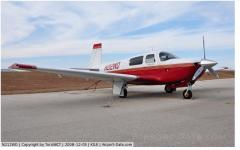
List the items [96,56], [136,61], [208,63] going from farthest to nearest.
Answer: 1. [96,56]
2. [136,61]
3. [208,63]

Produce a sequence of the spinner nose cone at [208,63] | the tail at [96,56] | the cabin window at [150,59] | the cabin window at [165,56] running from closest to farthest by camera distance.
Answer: the spinner nose cone at [208,63] < the cabin window at [165,56] < the cabin window at [150,59] < the tail at [96,56]

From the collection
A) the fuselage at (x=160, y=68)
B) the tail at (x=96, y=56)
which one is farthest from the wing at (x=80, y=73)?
the tail at (x=96, y=56)

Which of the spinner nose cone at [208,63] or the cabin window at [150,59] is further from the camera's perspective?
the cabin window at [150,59]

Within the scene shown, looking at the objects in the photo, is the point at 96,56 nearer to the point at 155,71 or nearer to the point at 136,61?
the point at 136,61

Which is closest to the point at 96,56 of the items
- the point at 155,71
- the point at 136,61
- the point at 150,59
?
the point at 136,61

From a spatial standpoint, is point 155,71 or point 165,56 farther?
point 155,71

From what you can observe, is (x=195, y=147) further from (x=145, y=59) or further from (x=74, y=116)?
(x=145, y=59)

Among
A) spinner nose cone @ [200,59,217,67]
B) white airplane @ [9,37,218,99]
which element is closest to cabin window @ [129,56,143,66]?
white airplane @ [9,37,218,99]

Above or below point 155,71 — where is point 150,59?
above

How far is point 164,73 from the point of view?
43.3ft

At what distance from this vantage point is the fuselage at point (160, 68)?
12.4 metres

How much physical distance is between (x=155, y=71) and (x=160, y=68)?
12.7 inches

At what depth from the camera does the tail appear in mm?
18656

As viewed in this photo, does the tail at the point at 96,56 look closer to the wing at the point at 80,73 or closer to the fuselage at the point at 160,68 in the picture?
the fuselage at the point at 160,68
